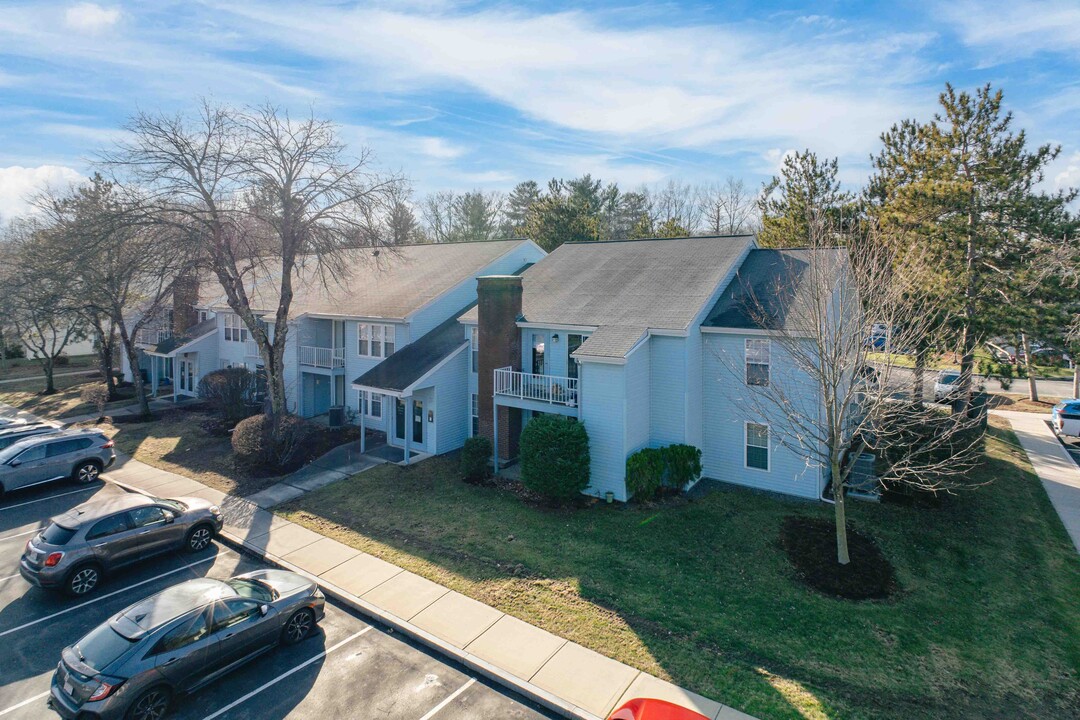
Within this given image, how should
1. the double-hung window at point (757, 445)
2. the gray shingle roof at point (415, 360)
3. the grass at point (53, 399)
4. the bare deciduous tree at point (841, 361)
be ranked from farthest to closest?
the grass at point (53, 399) → the gray shingle roof at point (415, 360) → the double-hung window at point (757, 445) → the bare deciduous tree at point (841, 361)

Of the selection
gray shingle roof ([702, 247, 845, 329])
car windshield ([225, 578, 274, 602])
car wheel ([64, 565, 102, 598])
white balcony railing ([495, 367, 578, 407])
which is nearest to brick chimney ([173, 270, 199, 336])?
white balcony railing ([495, 367, 578, 407])

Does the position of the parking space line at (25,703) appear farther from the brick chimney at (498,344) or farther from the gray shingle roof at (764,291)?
the gray shingle roof at (764,291)

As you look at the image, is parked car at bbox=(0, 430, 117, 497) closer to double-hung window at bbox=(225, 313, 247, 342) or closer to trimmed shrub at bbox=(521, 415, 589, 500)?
double-hung window at bbox=(225, 313, 247, 342)

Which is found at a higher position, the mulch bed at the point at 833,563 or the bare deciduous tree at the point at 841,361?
the bare deciduous tree at the point at 841,361

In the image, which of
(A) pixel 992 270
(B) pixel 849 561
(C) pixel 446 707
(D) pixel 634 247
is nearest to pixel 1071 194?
(A) pixel 992 270

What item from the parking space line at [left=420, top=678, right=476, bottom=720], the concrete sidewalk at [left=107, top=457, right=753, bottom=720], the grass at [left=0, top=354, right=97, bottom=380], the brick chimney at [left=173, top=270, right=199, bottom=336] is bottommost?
the parking space line at [left=420, top=678, right=476, bottom=720]

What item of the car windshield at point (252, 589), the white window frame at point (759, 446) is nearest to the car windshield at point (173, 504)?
the car windshield at point (252, 589)

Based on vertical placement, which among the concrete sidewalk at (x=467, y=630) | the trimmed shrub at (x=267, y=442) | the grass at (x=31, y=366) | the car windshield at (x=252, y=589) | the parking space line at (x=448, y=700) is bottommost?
the parking space line at (x=448, y=700)

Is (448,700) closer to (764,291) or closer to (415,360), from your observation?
(415,360)
